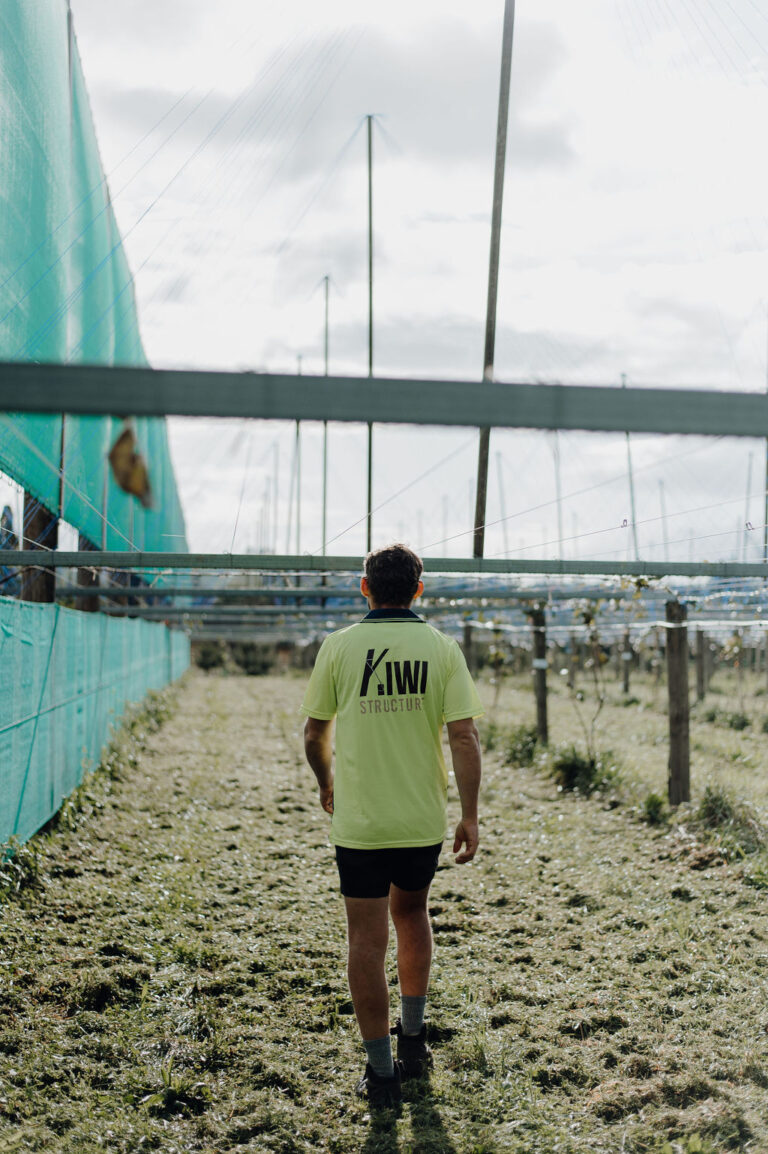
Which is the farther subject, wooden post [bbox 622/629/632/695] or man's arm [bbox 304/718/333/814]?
wooden post [bbox 622/629/632/695]

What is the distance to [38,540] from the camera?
22.3 ft

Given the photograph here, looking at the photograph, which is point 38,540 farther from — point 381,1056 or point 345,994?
point 381,1056

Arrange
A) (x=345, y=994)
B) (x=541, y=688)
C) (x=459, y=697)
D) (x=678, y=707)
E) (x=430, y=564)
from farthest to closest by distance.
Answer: (x=541, y=688) → (x=678, y=707) → (x=430, y=564) → (x=345, y=994) → (x=459, y=697)

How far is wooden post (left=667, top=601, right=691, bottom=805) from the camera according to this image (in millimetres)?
7254

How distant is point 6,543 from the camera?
6.13 metres

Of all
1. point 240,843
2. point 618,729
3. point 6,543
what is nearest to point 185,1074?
point 240,843

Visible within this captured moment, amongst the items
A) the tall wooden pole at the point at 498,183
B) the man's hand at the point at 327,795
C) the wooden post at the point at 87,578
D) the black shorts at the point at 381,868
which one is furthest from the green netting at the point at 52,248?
the tall wooden pole at the point at 498,183

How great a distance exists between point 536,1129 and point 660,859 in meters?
3.59

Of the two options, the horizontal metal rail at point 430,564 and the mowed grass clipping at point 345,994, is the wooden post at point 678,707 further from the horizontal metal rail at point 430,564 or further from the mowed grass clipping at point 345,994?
the horizontal metal rail at point 430,564

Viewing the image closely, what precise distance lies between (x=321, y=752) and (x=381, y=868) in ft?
1.40

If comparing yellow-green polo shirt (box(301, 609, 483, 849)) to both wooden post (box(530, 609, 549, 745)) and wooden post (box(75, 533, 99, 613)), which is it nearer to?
wooden post (box(75, 533, 99, 613))

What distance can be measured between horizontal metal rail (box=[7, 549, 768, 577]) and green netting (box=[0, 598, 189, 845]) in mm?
420

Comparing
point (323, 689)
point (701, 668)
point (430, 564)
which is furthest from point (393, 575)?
point (701, 668)

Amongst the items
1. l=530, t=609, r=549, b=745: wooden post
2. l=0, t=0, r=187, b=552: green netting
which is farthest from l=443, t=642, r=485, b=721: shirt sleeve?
l=530, t=609, r=549, b=745: wooden post
